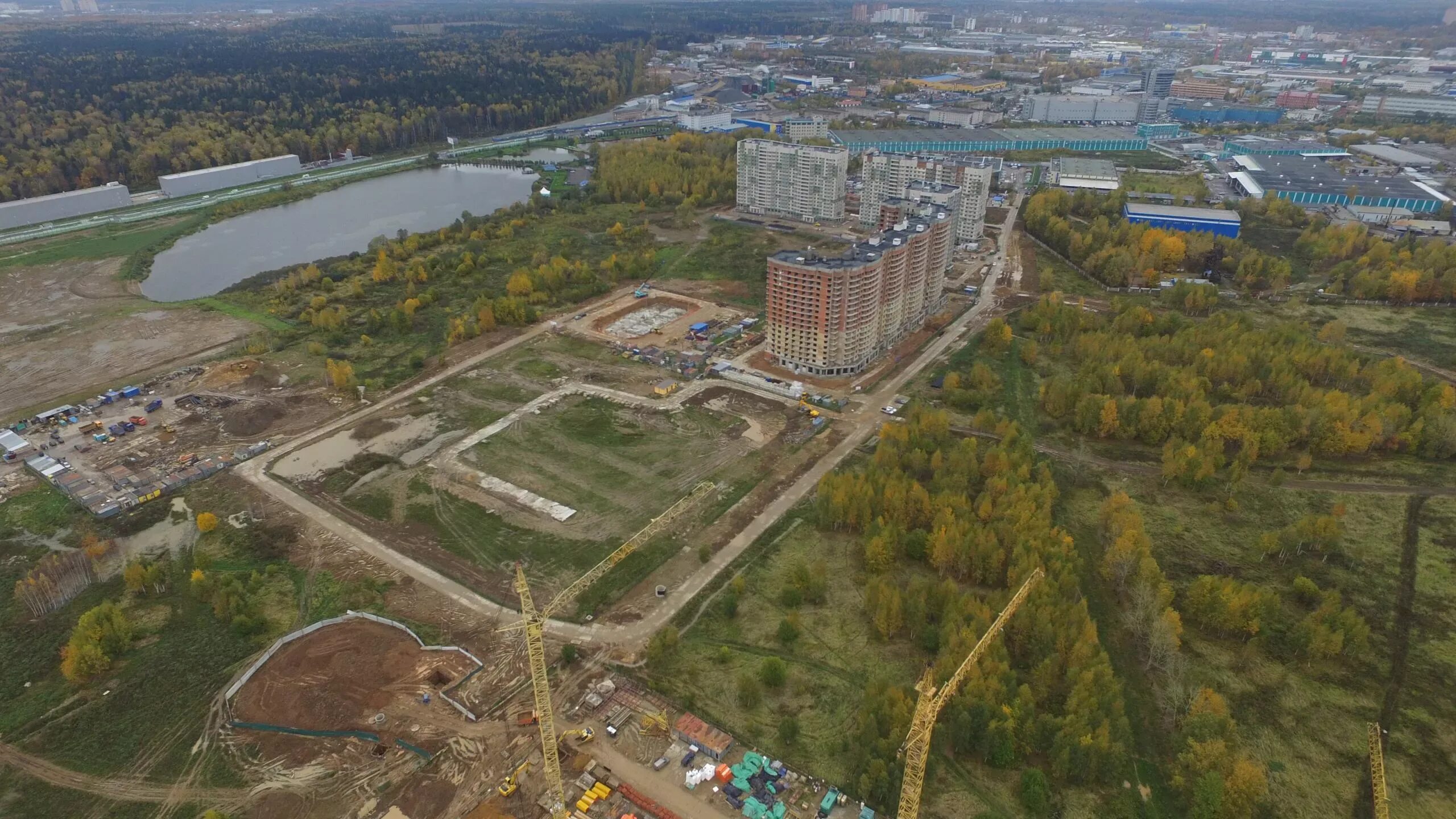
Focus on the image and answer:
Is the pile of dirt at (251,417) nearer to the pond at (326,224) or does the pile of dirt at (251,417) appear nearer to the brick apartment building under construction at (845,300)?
the pond at (326,224)

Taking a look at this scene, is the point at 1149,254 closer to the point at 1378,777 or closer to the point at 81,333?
the point at 1378,777

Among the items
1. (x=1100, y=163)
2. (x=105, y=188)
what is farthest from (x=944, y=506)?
(x=105, y=188)

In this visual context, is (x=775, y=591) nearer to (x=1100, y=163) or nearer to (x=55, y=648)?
(x=55, y=648)

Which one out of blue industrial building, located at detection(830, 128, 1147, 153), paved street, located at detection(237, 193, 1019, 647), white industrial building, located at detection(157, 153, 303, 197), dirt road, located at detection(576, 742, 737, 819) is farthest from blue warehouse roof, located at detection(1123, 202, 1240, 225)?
white industrial building, located at detection(157, 153, 303, 197)

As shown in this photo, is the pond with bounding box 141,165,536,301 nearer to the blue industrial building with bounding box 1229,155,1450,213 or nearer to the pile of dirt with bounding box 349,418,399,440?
the pile of dirt with bounding box 349,418,399,440

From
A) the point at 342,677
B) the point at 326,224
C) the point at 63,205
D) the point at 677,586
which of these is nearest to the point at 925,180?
the point at 677,586

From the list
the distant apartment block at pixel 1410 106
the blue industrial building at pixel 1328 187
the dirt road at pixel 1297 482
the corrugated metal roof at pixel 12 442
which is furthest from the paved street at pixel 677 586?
the distant apartment block at pixel 1410 106

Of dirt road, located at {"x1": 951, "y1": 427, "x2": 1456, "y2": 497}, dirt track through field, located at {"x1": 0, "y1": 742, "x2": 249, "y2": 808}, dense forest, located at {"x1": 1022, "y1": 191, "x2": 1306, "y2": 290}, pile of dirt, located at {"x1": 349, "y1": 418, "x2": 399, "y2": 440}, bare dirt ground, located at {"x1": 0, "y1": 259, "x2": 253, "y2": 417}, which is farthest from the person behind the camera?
dense forest, located at {"x1": 1022, "y1": 191, "x2": 1306, "y2": 290}
